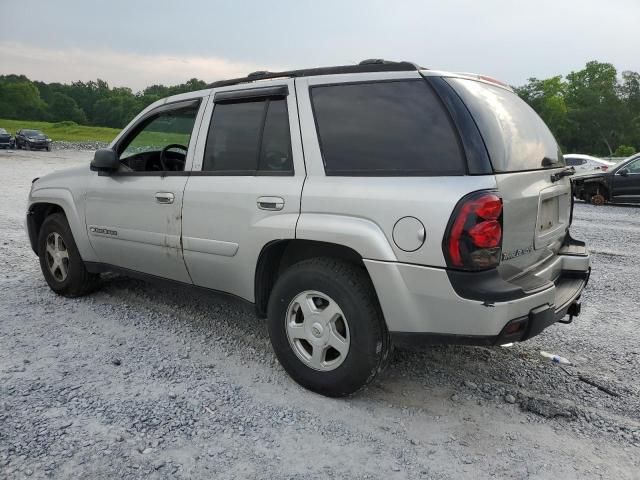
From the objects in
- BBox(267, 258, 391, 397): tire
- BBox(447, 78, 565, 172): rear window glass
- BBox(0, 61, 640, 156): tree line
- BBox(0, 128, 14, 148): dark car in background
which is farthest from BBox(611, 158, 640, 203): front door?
BBox(0, 61, 640, 156): tree line

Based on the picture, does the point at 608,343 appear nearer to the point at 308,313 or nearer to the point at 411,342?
the point at 411,342

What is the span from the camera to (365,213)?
297cm

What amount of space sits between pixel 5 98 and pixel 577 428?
366 ft

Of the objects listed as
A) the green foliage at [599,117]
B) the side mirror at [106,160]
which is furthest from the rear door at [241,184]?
the green foliage at [599,117]

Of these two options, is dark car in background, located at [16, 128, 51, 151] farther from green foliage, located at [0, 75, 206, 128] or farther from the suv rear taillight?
green foliage, located at [0, 75, 206, 128]

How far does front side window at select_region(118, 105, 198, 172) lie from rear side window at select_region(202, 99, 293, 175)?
343 millimetres

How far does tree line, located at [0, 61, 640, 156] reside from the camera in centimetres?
6856

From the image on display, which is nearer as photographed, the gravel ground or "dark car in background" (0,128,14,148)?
the gravel ground

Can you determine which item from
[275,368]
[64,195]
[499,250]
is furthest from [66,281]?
[499,250]

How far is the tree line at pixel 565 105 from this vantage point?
225ft

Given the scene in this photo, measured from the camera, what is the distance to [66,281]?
507 cm

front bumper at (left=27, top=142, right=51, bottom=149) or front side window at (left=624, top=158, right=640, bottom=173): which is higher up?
front bumper at (left=27, top=142, right=51, bottom=149)

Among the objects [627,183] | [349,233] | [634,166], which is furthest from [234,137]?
[634,166]

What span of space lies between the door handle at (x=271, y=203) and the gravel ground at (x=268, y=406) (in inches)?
29.9
